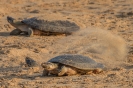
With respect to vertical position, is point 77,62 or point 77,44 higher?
point 77,62

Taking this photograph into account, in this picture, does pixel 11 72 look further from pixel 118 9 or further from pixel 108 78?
pixel 118 9

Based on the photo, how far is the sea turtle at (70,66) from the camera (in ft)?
27.7

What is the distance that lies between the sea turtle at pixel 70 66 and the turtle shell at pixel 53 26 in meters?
4.60

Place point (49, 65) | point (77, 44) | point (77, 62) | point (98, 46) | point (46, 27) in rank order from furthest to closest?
point (46, 27) → point (77, 44) → point (98, 46) → point (77, 62) → point (49, 65)

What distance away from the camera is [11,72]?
9.01m

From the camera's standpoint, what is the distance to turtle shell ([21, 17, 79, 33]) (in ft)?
43.2

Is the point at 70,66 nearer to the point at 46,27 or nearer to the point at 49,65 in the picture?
the point at 49,65

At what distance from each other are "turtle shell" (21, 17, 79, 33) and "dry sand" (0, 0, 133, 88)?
188 millimetres

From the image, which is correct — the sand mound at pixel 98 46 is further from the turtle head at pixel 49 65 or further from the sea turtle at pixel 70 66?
the turtle head at pixel 49 65

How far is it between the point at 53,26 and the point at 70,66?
480cm

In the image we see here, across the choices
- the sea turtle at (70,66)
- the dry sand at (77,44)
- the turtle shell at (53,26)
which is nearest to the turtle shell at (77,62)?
the sea turtle at (70,66)

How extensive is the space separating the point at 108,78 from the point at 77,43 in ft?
12.3

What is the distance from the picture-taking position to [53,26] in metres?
13.2

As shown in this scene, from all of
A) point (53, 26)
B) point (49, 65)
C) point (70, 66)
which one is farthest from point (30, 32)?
point (49, 65)
